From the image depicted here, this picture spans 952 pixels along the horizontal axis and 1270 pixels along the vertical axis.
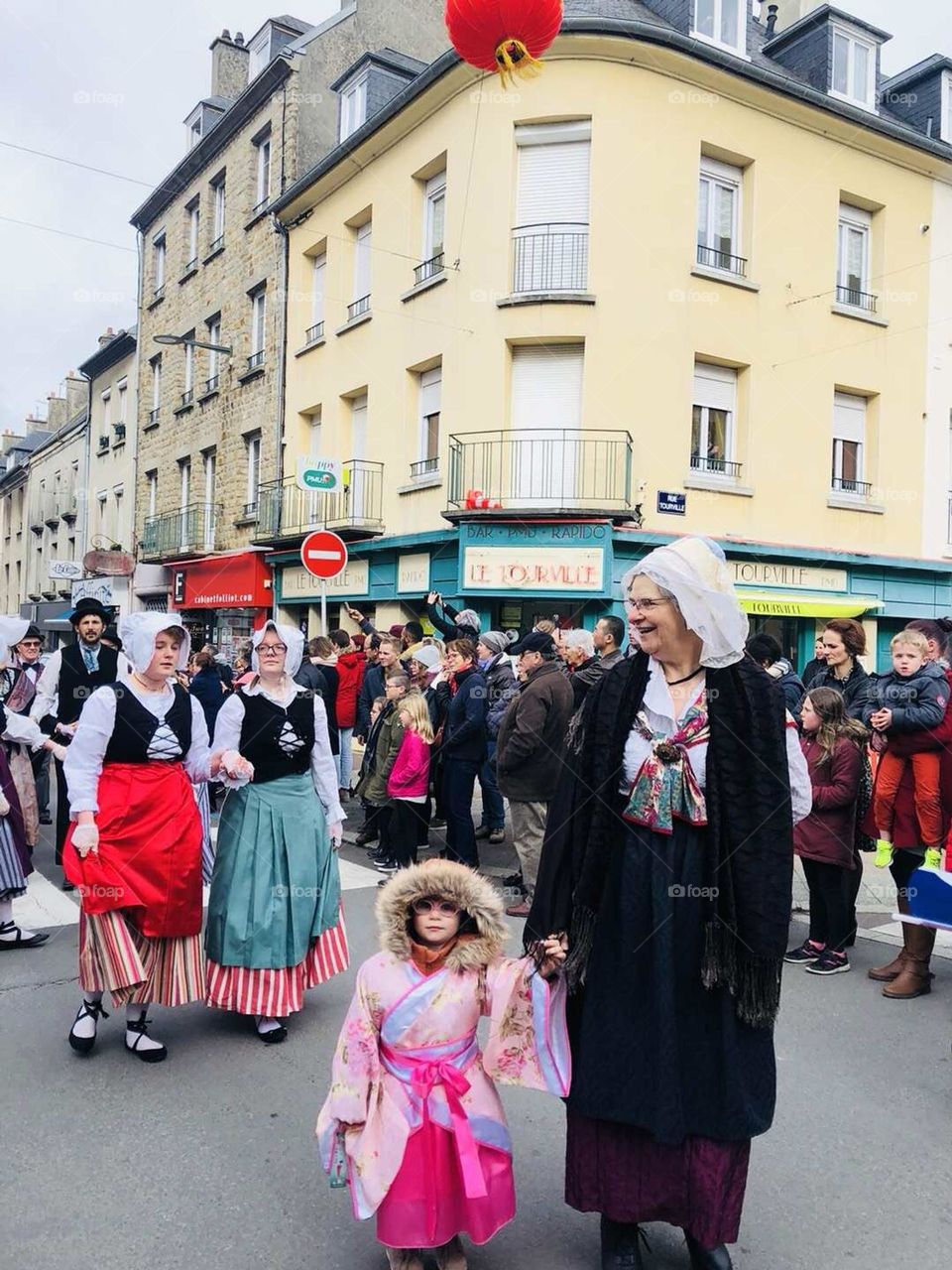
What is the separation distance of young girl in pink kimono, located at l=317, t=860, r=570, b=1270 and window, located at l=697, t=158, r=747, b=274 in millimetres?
14469

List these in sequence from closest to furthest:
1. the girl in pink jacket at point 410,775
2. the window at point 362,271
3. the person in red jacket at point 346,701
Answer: the girl in pink jacket at point 410,775, the person in red jacket at point 346,701, the window at point 362,271

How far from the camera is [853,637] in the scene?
668cm

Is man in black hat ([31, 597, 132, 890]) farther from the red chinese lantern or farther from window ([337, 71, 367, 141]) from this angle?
window ([337, 71, 367, 141])

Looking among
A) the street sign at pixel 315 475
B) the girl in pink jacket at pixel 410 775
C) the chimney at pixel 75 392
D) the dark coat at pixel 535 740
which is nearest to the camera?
the dark coat at pixel 535 740

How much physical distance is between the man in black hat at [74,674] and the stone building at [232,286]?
1280 cm

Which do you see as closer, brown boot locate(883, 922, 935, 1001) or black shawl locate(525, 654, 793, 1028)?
black shawl locate(525, 654, 793, 1028)

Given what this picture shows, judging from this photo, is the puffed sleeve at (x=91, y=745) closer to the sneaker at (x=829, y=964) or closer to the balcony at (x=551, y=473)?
the sneaker at (x=829, y=964)

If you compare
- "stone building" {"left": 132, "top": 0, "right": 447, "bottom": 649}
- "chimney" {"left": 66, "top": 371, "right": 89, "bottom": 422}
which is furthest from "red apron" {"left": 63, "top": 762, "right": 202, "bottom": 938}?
"chimney" {"left": 66, "top": 371, "right": 89, "bottom": 422}

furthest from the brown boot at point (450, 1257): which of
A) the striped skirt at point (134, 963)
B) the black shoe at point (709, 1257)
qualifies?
the striped skirt at point (134, 963)

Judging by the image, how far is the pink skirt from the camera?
2617 millimetres

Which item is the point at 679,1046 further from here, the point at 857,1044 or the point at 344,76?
the point at 344,76

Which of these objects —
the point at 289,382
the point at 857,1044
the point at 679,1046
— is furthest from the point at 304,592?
the point at 679,1046

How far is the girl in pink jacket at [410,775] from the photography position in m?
7.65

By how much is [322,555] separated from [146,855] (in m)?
6.81
